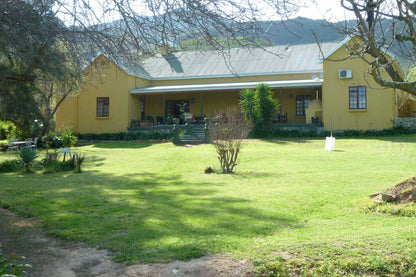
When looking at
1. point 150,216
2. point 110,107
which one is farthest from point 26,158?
point 110,107

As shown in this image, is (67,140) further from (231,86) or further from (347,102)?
(347,102)

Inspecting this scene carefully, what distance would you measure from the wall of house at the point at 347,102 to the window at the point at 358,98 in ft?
0.78

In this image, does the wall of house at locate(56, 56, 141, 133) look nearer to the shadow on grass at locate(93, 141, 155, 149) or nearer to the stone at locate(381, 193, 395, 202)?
the shadow on grass at locate(93, 141, 155, 149)

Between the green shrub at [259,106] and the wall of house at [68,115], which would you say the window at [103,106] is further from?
the green shrub at [259,106]

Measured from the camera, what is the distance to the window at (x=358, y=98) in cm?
2394

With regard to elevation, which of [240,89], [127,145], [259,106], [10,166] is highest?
[240,89]

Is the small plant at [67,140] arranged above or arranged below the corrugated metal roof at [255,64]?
below

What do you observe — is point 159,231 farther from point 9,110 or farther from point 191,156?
point 9,110

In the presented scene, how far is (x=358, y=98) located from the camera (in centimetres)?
2405

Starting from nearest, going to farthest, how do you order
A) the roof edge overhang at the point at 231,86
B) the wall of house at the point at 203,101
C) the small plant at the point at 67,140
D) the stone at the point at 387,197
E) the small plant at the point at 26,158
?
the stone at the point at 387,197 < the small plant at the point at 26,158 < the roof edge overhang at the point at 231,86 < the small plant at the point at 67,140 < the wall of house at the point at 203,101

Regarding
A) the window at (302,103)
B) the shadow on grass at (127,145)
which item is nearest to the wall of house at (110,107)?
the shadow on grass at (127,145)

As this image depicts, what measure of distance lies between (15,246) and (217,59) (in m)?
26.7

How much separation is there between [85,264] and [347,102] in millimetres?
21812

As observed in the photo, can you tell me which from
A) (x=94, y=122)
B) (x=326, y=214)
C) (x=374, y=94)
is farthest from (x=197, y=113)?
(x=326, y=214)
